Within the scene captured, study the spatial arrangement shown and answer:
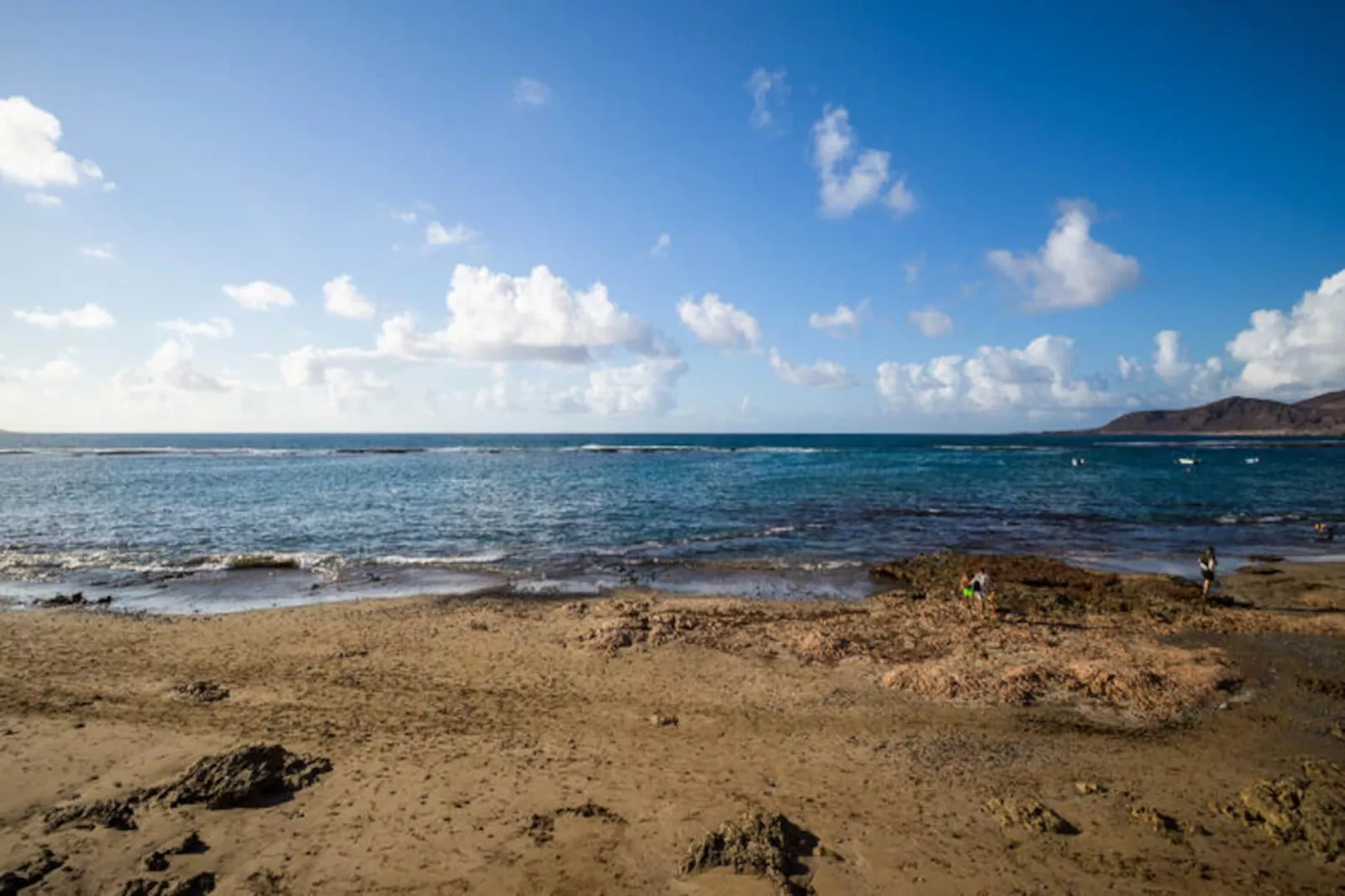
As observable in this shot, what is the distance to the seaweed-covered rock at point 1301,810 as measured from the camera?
23.9 feet

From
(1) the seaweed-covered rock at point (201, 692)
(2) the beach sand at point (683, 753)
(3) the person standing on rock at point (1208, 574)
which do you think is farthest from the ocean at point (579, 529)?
(1) the seaweed-covered rock at point (201, 692)

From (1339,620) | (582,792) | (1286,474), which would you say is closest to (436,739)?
(582,792)

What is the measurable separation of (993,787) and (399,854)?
8320mm

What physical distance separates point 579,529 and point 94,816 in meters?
25.4

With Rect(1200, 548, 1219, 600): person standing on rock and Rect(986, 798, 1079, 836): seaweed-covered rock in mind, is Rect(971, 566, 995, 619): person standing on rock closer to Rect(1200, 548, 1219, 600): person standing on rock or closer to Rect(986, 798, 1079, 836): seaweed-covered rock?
→ Rect(1200, 548, 1219, 600): person standing on rock

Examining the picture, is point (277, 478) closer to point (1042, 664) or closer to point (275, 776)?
point (275, 776)

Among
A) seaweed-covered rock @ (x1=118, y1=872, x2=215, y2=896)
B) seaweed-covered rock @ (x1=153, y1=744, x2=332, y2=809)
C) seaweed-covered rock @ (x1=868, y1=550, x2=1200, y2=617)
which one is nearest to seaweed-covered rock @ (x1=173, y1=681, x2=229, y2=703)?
seaweed-covered rock @ (x1=153, y1=744, x2=332, y2=809)

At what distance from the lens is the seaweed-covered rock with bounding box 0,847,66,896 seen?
6.48m

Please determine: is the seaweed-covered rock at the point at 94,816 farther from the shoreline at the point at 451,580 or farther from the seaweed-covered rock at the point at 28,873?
the shoreline at the point at 451,580

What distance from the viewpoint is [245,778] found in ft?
27.0

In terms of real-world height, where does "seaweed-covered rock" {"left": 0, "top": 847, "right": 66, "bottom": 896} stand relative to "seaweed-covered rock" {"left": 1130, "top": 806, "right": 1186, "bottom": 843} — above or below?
above

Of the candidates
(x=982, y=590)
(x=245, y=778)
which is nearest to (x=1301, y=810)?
(x=982, y=590)

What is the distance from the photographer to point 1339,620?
51.8ft

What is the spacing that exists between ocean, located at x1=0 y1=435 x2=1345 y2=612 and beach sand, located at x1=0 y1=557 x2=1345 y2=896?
6.14 m
